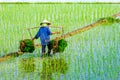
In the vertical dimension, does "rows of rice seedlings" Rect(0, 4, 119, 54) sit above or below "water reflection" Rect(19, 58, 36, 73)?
above

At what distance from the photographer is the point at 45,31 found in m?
8.75

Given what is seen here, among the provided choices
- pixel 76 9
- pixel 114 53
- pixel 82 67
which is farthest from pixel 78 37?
pixel 76 9

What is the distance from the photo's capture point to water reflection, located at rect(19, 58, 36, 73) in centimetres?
747

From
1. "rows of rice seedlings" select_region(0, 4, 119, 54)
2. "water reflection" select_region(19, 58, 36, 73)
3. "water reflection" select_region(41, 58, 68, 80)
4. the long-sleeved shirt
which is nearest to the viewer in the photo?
"water reflection" select_region(41, 58, 68, 80)

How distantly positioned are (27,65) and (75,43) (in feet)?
7.39

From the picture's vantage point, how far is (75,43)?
32.6 ft

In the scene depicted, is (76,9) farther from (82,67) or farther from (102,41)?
(82,67)

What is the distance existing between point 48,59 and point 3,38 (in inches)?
94.1

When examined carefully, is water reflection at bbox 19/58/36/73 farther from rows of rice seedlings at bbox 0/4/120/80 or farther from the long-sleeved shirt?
the long-sleeved shirt

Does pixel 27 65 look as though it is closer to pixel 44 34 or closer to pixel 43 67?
pixel 43 67

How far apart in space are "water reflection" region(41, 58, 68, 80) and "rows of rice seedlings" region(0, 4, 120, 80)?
0.03m

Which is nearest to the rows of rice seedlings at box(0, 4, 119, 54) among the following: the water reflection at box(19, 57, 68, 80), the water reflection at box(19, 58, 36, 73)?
the water reflection at box(19, 58, 36, 73)

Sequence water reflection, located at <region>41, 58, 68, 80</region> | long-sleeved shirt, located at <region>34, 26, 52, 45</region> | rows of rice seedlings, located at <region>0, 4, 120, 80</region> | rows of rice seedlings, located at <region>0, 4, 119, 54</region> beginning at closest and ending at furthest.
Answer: water reflection, located at <region>41, 58, 68, 80</region> < rows of rice seedlings, located at <region>0, 4, 120, 80</region> < long-sleeved shirt, located at <region>34, 26, 52, 45</region> < rows of rice seedlings, located at <region>0, 4, 119, 54</region>

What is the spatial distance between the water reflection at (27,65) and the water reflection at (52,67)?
6.5 inches
